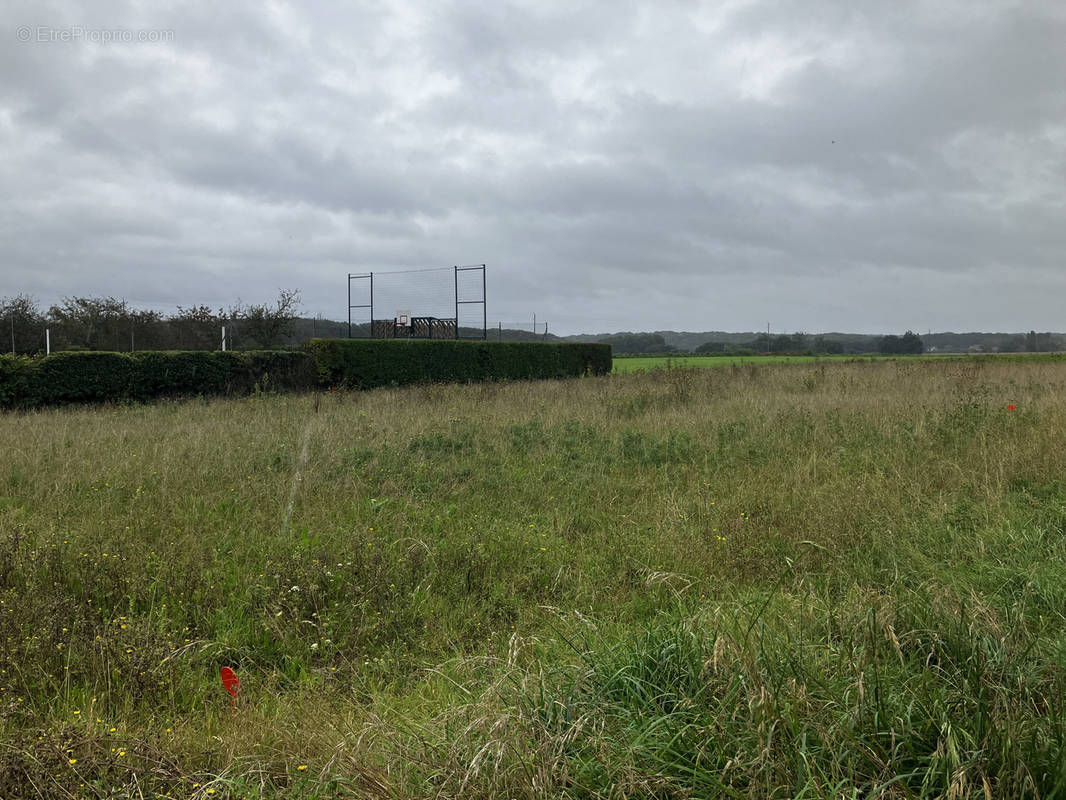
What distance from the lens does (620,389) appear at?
15.5 metres

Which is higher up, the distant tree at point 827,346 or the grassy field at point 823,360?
the distant tree at point 827,346

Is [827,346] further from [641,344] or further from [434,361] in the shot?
[434,361]

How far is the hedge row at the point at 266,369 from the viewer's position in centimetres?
1322

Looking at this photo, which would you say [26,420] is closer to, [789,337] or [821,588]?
[821,588]

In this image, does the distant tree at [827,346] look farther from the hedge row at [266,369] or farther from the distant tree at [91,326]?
the distant tree at [91,326]

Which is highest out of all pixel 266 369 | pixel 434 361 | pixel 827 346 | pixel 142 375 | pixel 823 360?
pixel 827 346

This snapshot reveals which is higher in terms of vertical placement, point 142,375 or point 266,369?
point 266,369

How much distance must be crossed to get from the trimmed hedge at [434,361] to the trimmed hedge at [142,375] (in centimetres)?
74

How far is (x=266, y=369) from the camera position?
657 inches

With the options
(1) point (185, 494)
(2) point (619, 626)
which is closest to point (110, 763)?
(2) point (619, 626)

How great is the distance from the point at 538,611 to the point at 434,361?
52.3 ft

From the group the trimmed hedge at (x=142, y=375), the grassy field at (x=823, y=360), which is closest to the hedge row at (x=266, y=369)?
the trimmed hedge at (x=142, y=375)

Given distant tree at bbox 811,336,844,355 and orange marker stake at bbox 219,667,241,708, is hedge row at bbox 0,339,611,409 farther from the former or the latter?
distant tree at bbox 811,336,844,355

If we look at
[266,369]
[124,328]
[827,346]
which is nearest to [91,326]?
[124,328]
